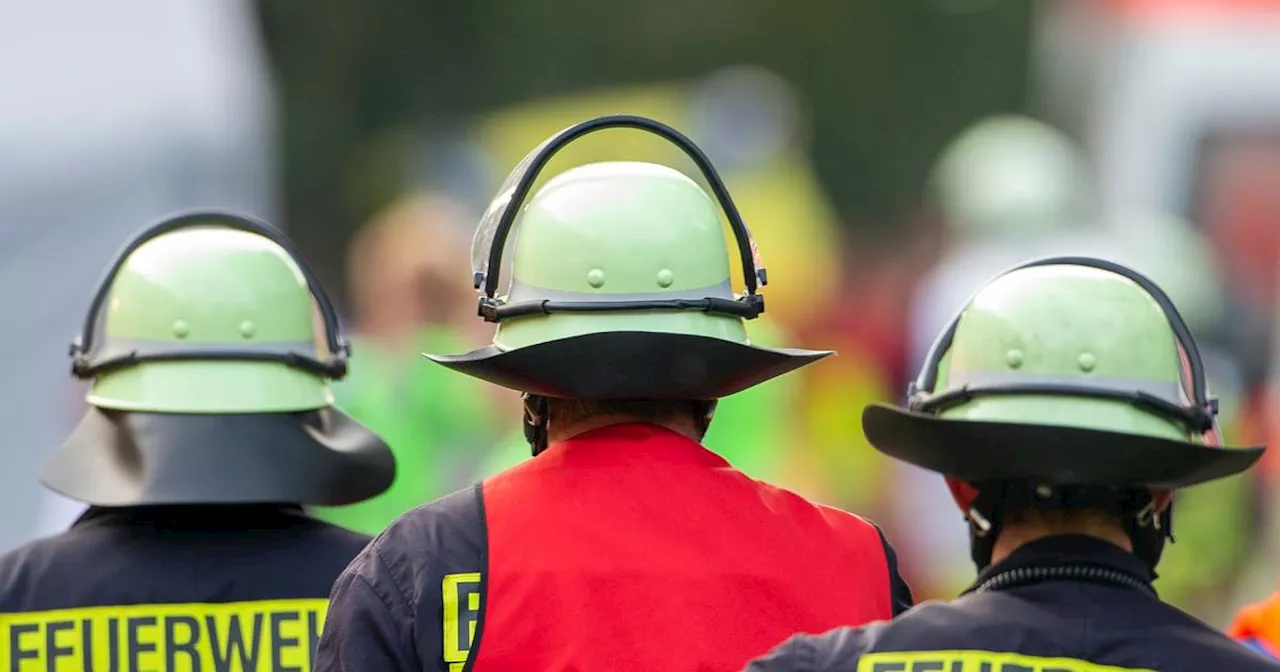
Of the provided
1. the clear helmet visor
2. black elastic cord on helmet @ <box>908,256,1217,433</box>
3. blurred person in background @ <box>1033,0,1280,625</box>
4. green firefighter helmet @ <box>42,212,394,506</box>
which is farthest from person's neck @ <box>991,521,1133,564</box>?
blurred person in background @ <box>1033,0,1280,625</box>

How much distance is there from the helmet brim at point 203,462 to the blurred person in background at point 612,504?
2.07ft

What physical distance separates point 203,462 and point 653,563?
1060 millimetres

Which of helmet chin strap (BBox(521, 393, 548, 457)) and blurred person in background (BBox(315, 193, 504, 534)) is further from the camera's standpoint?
blurred person in background (BBox(315, 193, 504, 534))

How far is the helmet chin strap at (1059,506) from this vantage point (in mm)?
3387

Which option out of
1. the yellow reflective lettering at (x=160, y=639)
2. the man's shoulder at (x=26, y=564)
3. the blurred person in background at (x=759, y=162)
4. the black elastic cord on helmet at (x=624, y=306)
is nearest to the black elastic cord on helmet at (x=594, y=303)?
the black elastic cord on helmet at (x=624, y=306)

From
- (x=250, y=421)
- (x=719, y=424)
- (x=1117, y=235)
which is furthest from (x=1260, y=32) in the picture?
(x=250, y=421)

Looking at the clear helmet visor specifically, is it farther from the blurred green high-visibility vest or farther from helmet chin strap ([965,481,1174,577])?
the blurred green high-visibility vest

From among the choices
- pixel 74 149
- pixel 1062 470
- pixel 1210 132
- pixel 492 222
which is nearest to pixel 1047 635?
pixel 1062 470

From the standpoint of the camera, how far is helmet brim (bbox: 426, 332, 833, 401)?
360cm

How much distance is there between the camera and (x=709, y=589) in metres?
3.55

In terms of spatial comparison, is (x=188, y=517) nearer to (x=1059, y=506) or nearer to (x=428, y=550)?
(x=428, y=550)

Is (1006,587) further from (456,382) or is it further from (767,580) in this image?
(456,382)

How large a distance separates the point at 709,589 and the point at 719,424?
14.6ft

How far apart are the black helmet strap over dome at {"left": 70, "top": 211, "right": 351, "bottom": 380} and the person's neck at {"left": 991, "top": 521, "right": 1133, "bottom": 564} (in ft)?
5.27
